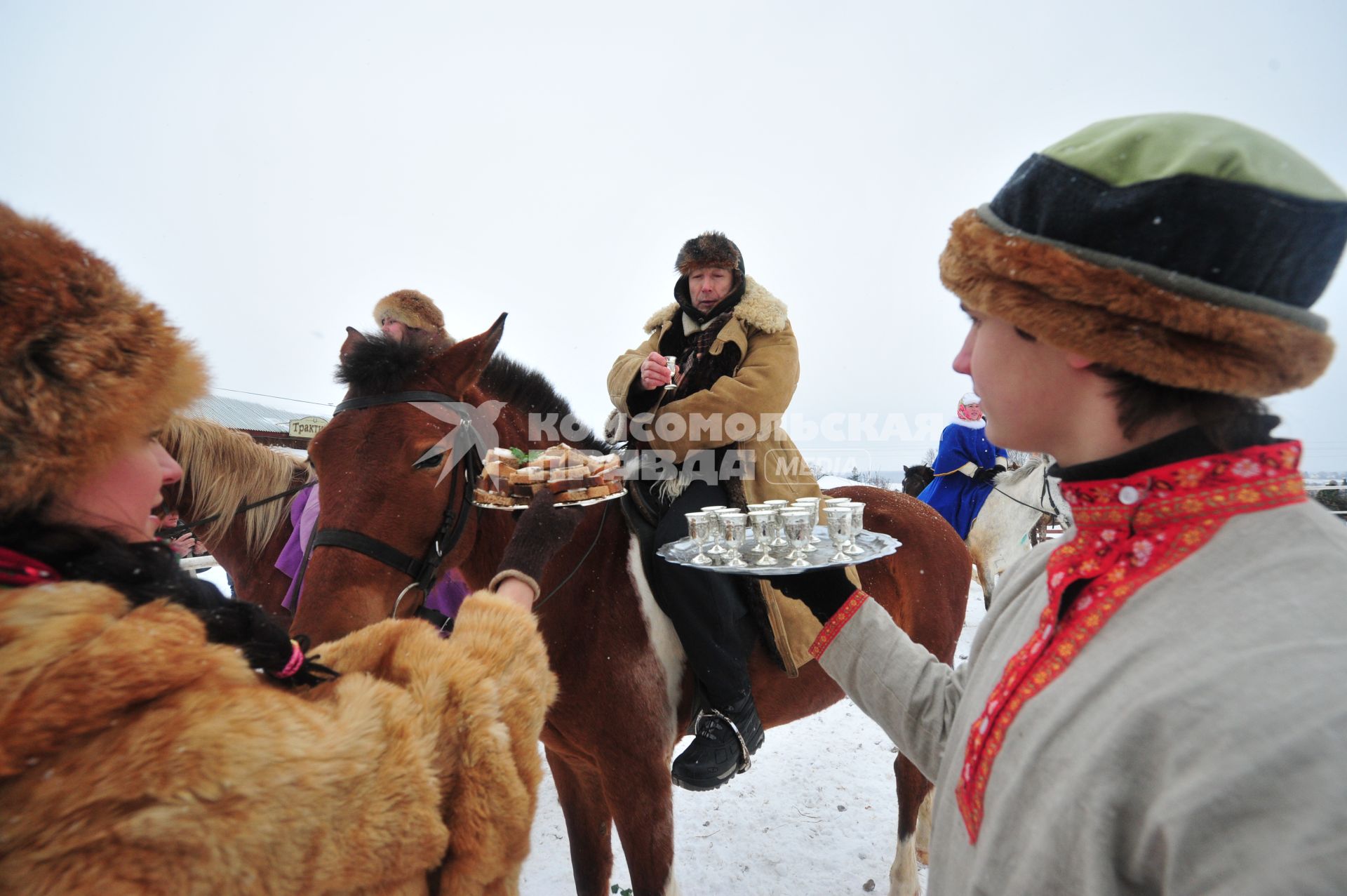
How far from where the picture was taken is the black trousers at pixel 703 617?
8.05ft

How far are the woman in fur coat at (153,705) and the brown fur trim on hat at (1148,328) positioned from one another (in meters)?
1.18

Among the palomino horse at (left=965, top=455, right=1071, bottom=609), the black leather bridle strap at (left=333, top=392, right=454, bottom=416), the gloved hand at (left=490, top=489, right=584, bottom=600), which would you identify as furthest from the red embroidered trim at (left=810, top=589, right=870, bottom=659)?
the palomino horse at (left=965, top=455, right=1071, bottom=609)

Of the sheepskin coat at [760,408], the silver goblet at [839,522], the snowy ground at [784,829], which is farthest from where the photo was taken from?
the snowy ground at [784,829]

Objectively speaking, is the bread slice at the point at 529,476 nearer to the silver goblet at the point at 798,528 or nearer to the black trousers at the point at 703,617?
the black trousers at the point at 703,617

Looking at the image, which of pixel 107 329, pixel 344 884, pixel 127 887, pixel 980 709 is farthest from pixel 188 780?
pixel 980 709

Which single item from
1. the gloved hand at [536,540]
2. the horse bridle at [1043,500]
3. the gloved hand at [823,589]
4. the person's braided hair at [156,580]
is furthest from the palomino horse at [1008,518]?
the person's braided hair at [156,580]

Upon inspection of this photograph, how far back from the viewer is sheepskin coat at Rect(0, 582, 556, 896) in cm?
70

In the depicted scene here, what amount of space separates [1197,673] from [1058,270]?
1.88ft

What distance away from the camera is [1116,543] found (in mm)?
897

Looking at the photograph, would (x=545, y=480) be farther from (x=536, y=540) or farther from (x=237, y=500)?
(x=237, y=500)

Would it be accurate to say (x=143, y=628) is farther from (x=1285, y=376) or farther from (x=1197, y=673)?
(x=1285, y=376)

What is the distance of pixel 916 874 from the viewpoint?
336cm

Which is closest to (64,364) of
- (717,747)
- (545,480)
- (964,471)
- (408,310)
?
(545,480)

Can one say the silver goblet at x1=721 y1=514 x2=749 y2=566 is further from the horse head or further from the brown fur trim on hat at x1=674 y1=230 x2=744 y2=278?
the brown fur trim on hat at x1=674 y1=230 x2=744 y2=278
